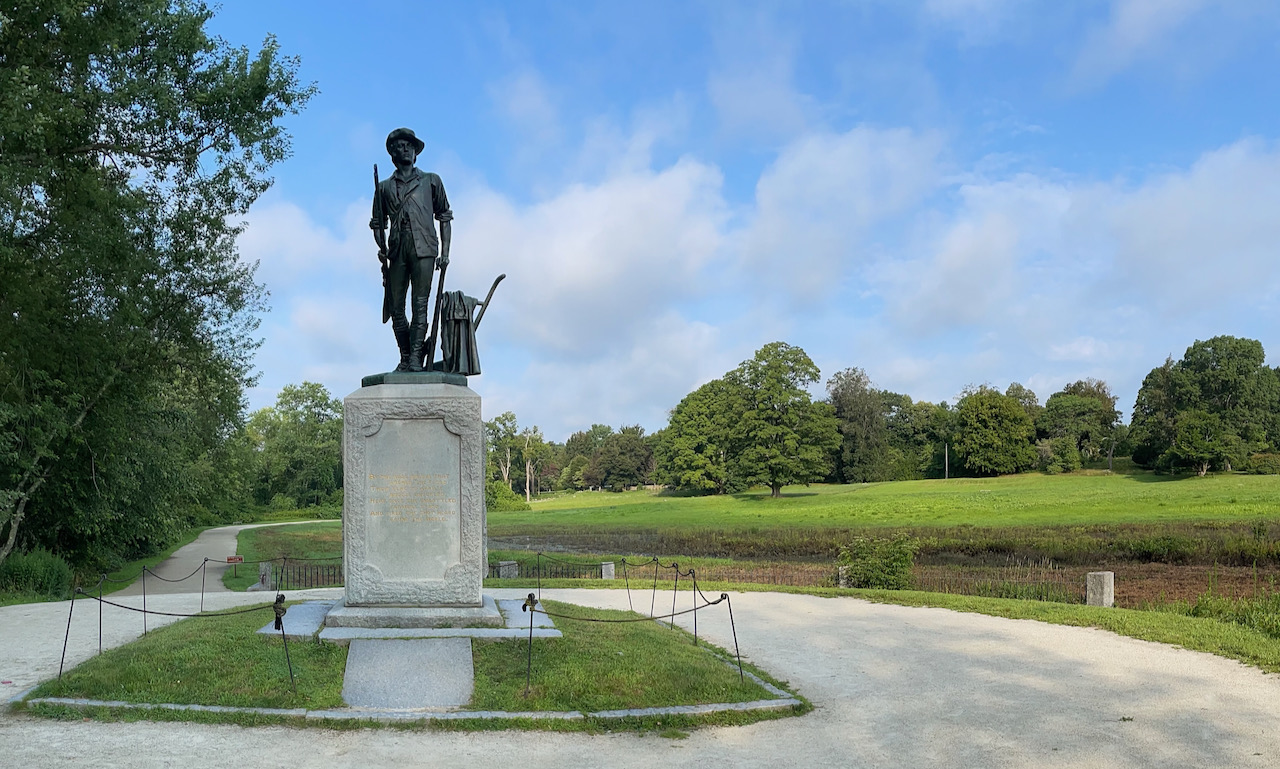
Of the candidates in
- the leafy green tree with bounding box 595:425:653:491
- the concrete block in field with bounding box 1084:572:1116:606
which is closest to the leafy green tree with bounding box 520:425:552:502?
the leafy green tree with bounding box 595:425:653:491

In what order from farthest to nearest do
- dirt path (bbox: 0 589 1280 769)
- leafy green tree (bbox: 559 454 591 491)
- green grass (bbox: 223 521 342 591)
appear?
leafy green tree (bbox: 559 454 591 491)
green grass (bbox: 223 521 342 591)
dirt path (bbox: 0 589 1280 769)

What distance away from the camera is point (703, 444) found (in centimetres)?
8056

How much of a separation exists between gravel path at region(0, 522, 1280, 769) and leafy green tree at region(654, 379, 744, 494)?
5956 centimetres

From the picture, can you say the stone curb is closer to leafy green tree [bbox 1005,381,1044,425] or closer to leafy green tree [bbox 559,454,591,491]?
leafy green tree [bbox 1005,381,1044,425]

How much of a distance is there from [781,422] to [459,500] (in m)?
54.9

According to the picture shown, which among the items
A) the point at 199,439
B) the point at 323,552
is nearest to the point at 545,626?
the point at 199,439

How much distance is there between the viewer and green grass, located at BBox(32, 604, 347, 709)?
7859mm

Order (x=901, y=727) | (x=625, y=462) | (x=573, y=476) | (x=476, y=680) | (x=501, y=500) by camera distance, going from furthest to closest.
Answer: (x=573, y=476) < (x=625, y=462) < (x=501, y=500) < (x=476, y=680) < (x=901, y=727)

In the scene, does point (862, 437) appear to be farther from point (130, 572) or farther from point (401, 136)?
point (401, 136)

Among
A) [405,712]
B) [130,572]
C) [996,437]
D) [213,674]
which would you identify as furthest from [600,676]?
[996,437]

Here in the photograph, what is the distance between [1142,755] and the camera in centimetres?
669

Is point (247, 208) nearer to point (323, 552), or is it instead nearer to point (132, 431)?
point (132, 431)

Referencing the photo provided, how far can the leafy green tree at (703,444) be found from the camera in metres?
74.2

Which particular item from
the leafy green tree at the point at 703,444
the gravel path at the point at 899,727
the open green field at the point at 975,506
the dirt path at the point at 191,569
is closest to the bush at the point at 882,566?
the gravel path at the point at 899,727
